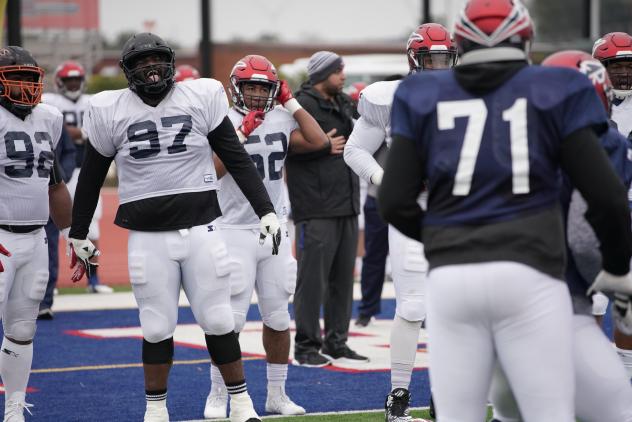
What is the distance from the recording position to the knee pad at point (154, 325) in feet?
16.9

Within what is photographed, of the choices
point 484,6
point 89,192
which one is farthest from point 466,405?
point 89,192

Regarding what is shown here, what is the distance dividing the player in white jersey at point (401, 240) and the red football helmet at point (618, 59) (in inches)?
33.1

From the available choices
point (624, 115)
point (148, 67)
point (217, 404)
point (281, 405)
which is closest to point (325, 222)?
point (281, 405)

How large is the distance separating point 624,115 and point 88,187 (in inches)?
113

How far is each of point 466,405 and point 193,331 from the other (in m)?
5.92

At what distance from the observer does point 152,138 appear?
16.8 feet

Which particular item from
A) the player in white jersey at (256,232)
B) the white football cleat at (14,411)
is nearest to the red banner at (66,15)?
the player in white jersey at (256,232)

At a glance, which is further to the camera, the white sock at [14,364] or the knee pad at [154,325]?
the white sock at [14,364]

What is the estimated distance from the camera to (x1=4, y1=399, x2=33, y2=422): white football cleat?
18.6 feet

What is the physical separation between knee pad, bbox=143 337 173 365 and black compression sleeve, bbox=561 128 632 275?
250 centimetres

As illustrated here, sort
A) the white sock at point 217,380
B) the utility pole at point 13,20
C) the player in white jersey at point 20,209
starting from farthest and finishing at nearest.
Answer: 1. the utility pole at point 13,20
2. the white sock at point 217,380
3. the player in white jersey at point 20,209

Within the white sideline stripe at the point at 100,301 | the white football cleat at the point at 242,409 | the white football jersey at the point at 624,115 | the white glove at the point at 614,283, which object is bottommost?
the white sideline stripe at the point at 100,301

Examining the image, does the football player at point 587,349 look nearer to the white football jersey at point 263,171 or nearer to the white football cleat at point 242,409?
the white football cleat at point 242,409

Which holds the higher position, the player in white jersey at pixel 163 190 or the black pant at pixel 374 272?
the player in white jersey at pixel 163 190
